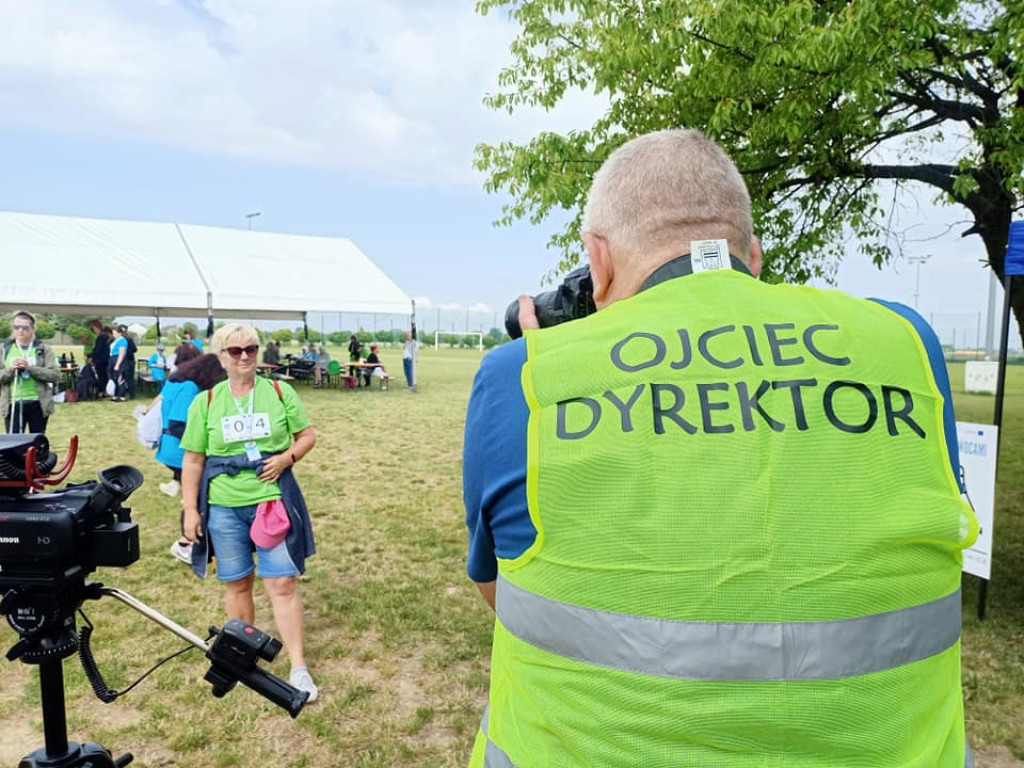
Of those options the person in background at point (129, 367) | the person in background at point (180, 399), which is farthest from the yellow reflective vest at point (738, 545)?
the person in background at point (129, 367)

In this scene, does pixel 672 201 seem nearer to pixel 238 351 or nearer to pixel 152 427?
pixel 238 351

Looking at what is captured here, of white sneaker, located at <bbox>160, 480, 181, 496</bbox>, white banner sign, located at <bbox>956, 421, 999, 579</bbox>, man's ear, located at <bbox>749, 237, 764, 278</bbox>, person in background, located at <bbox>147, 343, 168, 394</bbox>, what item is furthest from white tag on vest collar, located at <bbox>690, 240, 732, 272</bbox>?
person in background, located at <bbox>147, 343, 168, 394</bbox>

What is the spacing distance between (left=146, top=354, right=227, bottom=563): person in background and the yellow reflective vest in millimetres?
4880

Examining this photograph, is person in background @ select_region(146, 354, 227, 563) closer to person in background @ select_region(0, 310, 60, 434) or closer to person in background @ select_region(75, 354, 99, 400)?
person in background @ select_region(0, 310, 60, 434)

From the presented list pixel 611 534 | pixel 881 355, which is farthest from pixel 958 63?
pixel 611 534

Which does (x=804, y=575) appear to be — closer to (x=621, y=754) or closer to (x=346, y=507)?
(x=621, y=754)

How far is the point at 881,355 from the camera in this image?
1.04 metres

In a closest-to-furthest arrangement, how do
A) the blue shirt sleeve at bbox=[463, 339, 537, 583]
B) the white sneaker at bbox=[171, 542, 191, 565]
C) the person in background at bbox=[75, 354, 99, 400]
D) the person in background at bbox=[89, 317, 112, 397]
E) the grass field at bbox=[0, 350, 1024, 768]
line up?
the blue shirt sleeve at bbox=[463, 339, 537, 583]
the grass field at bbox=[0, 350, 1024, 768]
the white sneaker at bbox=[171, 542, 191, 565]
the person in background at bbox=[89, 317, 112, 397]
the person in background at bbox=[75, 354, 99, 400]

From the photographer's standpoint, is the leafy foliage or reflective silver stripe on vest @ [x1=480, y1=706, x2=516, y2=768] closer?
reflective silver stripe on vest @ [x1=480, y1=706, x2=516, y2=768]

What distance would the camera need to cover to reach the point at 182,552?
5.93 m

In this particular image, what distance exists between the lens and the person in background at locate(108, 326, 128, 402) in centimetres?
1744

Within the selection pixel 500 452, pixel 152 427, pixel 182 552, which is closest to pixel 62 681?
pixel 500 452

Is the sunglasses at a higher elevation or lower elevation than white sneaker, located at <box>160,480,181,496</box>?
higher

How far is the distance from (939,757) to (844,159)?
5826 mm
